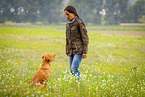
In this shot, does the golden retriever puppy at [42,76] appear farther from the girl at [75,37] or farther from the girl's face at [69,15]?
the girl's face at [69,15]

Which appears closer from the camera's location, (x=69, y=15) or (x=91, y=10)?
(x=69, y=15)

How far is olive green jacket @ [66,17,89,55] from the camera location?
5.96m

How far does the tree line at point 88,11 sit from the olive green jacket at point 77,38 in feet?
226

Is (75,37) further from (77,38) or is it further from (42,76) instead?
(42,76)

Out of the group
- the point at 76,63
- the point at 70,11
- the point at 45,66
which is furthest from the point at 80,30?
the point at 45,66

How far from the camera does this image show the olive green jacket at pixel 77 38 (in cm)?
596

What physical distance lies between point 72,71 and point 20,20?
70.0 meters

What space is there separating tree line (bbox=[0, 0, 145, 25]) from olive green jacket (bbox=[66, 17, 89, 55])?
6892cm

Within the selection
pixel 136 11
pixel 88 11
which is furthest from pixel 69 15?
pixel 88 11

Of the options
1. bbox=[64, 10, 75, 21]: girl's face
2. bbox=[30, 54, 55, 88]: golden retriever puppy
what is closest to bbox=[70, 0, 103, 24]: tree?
bbox=[64, 10, 75, 21]: girl's face

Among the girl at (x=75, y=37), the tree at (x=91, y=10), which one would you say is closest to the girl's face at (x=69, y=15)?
the girl at (x=75, y=37)

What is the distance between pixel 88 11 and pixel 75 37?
84452 millimetres

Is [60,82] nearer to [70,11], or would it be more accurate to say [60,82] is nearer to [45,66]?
[45,66]

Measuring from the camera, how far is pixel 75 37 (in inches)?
238
